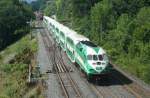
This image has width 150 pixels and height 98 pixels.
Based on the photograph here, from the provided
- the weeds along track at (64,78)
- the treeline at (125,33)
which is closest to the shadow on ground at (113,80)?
the treeline at (125,33)

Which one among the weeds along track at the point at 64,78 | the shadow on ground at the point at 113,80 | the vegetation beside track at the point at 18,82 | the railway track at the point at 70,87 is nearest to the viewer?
the railway track at the point at 70,87

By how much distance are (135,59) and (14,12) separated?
71695 millimetres

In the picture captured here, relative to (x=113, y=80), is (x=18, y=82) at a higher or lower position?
lower

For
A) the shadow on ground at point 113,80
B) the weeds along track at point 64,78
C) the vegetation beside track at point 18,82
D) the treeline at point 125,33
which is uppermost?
the treeline at point 125,33

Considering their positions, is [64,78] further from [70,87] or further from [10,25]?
[10,25]

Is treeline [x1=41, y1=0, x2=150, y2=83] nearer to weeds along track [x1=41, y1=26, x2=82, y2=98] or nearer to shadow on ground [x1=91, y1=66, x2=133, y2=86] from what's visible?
shadow on ground [x1=91, y1=66, x2=133, y2=86]

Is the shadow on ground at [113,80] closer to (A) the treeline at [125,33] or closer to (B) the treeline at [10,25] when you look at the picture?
(A) the treeline at [125,33]

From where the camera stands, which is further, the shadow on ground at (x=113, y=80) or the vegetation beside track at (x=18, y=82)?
the shadow on ground at (x=113, y=80)

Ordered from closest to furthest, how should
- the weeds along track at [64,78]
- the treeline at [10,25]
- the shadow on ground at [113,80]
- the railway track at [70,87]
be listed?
the railway track at [70,87] → the weeds along track at [64,78] → the shadow on ground at [113,80] → the treeline at [10,25]

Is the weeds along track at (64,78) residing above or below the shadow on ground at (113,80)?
below

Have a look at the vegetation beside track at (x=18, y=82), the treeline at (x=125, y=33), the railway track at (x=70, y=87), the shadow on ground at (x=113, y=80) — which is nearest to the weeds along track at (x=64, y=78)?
the railway track at (x=70, y=87)

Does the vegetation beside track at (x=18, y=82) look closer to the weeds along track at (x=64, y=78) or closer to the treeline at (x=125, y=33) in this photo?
the weeds along track at (x=64, y=78)

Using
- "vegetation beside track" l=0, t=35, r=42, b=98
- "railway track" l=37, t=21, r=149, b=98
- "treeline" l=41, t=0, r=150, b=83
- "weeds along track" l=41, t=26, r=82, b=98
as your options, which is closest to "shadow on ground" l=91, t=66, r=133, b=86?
"railway track" l=37, t=21, r=149, b=98

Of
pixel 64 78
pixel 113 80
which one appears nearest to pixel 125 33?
pixel 64 78
